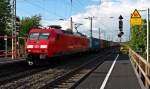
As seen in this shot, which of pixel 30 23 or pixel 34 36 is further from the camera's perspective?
pixel 30 23

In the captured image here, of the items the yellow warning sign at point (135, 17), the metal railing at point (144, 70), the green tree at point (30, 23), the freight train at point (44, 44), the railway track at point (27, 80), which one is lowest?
the railway track at point (27, 80)

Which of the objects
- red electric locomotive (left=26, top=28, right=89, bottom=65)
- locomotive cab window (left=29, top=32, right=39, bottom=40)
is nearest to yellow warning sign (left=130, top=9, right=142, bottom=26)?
red electric locomotive (left=26, top=28, right=89, bottom=65)

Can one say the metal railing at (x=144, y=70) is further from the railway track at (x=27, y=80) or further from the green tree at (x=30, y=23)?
the green tree at (x=30, y=23)

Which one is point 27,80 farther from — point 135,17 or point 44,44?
point 44,44

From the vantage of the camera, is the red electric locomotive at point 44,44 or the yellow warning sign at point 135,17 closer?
the yellow warning sign at point 135,17

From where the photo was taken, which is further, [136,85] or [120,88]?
[136,85]

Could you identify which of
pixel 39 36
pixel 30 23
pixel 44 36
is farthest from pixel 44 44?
pixel 30 23

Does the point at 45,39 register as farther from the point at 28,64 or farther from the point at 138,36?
the point at 138,36

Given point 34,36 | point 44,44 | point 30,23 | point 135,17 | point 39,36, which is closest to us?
point 135,17

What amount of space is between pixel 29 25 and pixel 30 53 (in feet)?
208

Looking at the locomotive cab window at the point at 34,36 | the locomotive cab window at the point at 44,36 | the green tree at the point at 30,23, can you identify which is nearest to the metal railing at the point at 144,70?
the locomotive cab window at the point at 44,36

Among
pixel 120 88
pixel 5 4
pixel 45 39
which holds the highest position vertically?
pixel 5 4

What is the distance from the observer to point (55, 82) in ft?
64.5

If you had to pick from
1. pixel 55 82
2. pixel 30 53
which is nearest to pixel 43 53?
pixel 30 53
